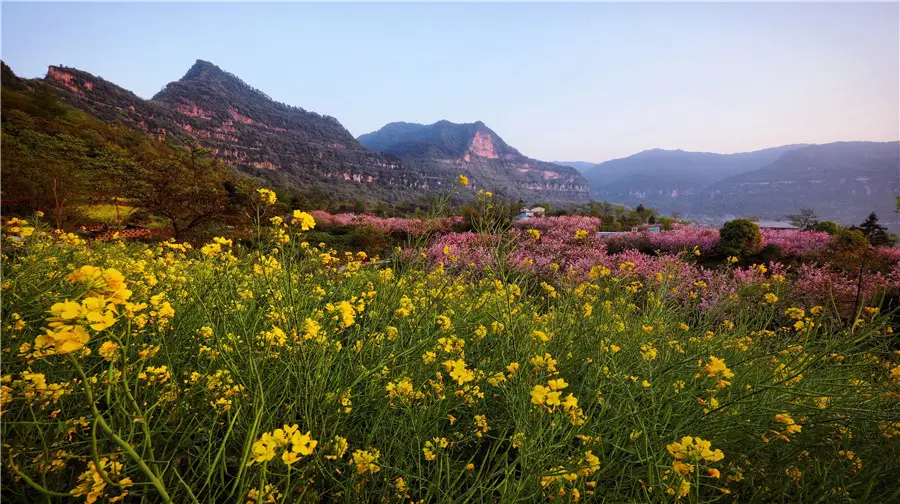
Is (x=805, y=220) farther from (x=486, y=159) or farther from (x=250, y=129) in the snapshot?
(x=486, y=159)

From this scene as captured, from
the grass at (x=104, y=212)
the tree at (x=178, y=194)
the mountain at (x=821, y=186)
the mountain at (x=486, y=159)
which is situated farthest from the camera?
the mountain at (x=486, y=159)

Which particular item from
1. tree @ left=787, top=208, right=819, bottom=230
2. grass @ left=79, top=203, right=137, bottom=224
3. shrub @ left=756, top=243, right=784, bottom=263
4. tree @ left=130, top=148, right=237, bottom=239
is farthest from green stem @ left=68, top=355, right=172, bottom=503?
tree @ left=787, top=208, right=819, bottom=230

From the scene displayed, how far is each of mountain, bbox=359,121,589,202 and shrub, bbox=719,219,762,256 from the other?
84155 mm

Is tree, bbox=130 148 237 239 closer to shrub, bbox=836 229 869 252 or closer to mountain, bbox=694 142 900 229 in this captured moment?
shrub, bbox=836 229 869 252

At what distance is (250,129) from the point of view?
68.6 meters

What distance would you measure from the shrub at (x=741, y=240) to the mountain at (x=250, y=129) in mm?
43584

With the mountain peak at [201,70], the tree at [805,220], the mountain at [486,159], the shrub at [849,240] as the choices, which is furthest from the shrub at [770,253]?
the mountain peak at [201,70]

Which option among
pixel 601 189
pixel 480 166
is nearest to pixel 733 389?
pixel 480 166

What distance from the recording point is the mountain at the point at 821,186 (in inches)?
3059

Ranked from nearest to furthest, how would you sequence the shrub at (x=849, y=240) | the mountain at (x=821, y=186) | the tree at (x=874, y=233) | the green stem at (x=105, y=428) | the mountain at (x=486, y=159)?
the green stem at (x=105, y=428), the shrub at (x=849, y=240), the tree at (x=874, y=233), the mountain at (x=821, y=186), the mountain at (x=486, y=159)

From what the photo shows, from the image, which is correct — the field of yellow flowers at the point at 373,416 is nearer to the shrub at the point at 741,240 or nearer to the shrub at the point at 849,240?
the shrub at the point at 849,240

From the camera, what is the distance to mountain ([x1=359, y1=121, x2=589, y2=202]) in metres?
105

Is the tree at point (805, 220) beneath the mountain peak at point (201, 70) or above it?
beneath

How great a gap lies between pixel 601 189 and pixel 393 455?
17555cm
